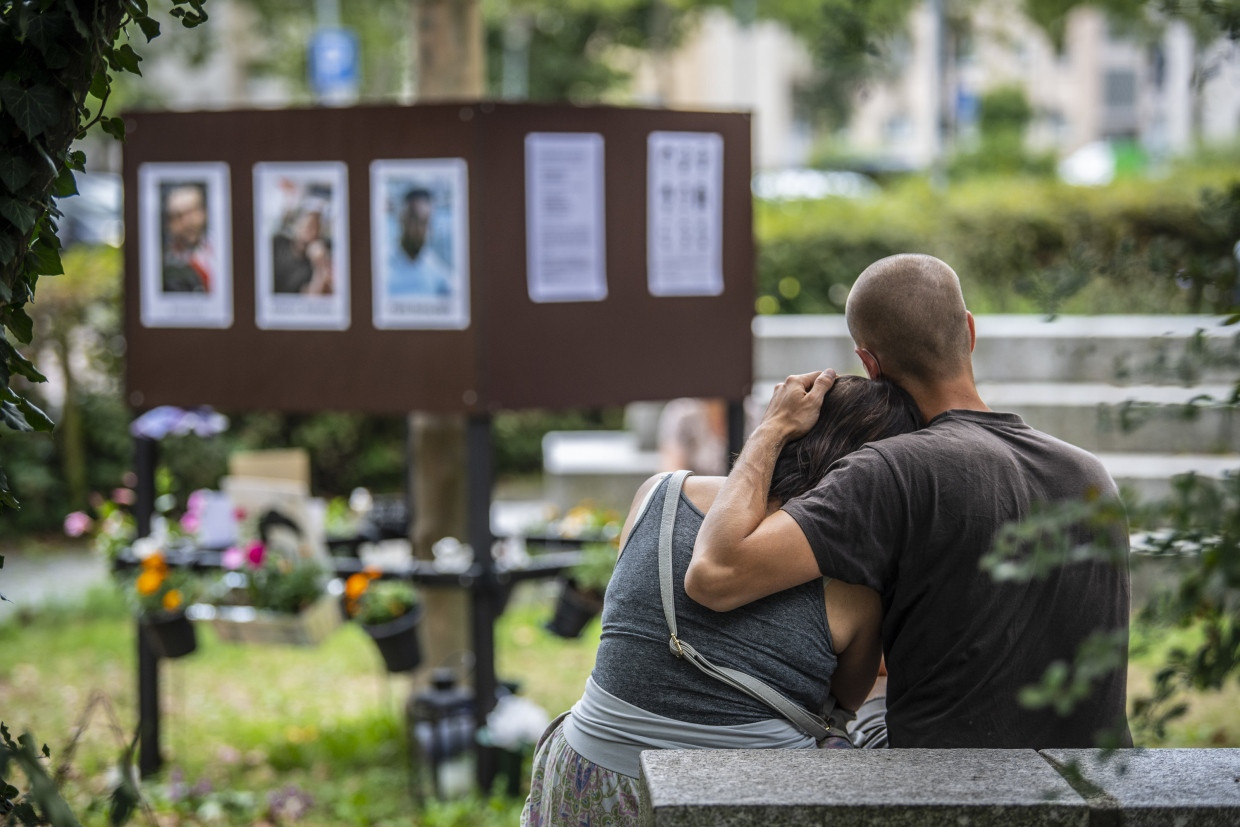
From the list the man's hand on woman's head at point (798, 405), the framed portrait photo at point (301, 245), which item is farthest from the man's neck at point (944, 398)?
the framed portrait photo at point (301, 245)

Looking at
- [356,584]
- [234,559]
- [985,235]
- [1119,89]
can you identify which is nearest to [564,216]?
[356,584]

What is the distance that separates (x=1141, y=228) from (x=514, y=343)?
28.6 feet

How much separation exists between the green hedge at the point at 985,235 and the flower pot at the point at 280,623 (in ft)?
21.4

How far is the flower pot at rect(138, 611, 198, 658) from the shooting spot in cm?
501

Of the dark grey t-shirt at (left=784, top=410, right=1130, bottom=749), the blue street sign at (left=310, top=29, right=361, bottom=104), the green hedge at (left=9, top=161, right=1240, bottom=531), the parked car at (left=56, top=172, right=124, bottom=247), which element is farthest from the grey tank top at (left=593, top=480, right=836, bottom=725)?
the blue street sign at (left=310, top=29, right=361, bottom=104)

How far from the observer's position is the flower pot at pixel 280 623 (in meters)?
4.82

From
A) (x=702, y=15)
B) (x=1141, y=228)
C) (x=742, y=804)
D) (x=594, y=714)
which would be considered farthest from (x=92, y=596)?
(x=702, y=15)

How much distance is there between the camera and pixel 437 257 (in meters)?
4.60

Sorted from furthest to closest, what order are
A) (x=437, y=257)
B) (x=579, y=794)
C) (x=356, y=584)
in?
1. (x=356, y=584)
2. (x=437, y=257)
3. (x=579, y=794)

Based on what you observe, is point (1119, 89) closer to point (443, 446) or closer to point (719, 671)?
point (443, 446)

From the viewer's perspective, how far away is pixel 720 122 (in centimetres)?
496

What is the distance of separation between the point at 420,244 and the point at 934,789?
10.1ft

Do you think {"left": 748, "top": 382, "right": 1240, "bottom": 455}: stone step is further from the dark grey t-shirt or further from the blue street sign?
the blue street sign

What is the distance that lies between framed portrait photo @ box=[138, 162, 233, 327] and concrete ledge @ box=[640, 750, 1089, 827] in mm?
3233
